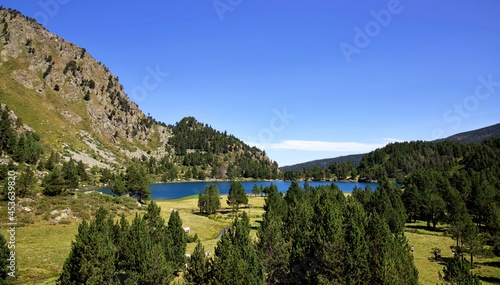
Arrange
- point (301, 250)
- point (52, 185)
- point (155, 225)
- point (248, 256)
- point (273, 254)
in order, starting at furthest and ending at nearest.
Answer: point (52, 185)
point (155, 225)
point (301, 250)
point (273, 254)
point (248, 256)

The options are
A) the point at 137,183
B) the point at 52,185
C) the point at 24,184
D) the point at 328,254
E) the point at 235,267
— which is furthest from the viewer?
the point at 137,183

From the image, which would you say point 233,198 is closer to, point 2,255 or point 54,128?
point 2,255

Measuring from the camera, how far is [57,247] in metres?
47.2

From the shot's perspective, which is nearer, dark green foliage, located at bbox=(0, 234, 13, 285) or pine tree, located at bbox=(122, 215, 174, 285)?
pine tree, located at bbox=(122, 215, 174, 285)

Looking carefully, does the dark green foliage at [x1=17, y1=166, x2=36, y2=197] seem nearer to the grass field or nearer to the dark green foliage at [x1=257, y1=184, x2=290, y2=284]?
the grass field

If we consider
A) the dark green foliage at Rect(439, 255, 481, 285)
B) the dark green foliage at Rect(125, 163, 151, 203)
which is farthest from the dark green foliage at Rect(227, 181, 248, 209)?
the dark green foliage at Rect(439, 255, 481, 285)

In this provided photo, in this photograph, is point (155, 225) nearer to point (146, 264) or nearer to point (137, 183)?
point (146, 264)

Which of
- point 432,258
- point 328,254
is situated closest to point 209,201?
point 432,258

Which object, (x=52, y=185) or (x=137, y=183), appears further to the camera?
(x=137, y=183)

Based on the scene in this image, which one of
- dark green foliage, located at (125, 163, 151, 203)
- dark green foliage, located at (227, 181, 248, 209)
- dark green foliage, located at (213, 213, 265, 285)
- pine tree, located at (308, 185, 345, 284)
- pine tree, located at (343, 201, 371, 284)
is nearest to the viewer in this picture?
dark green foliage, located at (213, 213, 265, 285)

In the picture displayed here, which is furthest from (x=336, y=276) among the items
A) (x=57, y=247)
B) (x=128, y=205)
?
(x=128, y=205)

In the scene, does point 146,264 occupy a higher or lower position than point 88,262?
lower

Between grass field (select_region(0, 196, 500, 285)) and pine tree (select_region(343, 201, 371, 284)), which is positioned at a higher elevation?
pine tree (select_region(343, 201, 371, 284))

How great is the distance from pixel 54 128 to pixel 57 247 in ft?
603
